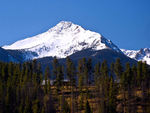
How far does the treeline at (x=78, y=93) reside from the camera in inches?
5517

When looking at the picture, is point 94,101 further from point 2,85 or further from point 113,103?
point 2,85

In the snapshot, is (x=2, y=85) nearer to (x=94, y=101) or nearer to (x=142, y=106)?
(x=94, y=101)

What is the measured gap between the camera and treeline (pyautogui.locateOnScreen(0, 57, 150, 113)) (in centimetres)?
14012

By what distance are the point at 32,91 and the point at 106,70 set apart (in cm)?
3424

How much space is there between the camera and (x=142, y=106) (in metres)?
146

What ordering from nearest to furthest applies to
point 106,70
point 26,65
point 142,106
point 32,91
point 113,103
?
point 113,103 < point 142,106 < point 32,91 < point 106,70 < point 26,65

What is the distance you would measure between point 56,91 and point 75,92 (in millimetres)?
10746

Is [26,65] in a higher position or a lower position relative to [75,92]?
higher

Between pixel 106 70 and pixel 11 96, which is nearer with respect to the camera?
pixel 11 96

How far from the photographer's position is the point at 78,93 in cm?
16925

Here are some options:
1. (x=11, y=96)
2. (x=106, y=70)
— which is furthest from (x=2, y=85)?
(x=106, y=70)

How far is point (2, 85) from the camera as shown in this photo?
153625mm

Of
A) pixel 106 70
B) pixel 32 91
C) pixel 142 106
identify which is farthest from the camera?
pixel 106 70

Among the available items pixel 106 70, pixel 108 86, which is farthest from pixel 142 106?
pixel 106 70
